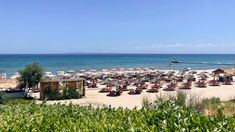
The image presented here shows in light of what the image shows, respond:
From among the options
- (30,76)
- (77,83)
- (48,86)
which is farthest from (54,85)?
(30,76)

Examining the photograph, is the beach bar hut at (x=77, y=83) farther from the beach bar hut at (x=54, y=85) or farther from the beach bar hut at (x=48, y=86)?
the beach bar hut at (x=48, y=86)

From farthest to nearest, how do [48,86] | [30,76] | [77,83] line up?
A: [30,76], [77,83], [48,86]

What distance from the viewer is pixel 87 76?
4528 centimetres

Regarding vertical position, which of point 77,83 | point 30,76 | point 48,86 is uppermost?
point 30,76

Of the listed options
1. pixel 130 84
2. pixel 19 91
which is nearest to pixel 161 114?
pixel 19 91

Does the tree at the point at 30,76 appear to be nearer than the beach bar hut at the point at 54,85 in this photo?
No

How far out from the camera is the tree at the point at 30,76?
105 ft

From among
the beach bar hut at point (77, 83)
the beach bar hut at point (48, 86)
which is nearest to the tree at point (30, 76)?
the beach bar hut at point (48, 86)

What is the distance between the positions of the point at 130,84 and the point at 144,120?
35.7m

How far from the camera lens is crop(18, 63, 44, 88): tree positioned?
32.2m

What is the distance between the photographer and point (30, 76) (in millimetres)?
32281

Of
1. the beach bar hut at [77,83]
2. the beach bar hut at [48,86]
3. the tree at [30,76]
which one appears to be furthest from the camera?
the tree at [30,76]

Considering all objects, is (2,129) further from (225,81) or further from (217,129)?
(225,81)

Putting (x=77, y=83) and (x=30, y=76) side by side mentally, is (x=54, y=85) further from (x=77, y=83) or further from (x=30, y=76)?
(x=30, y=76)
